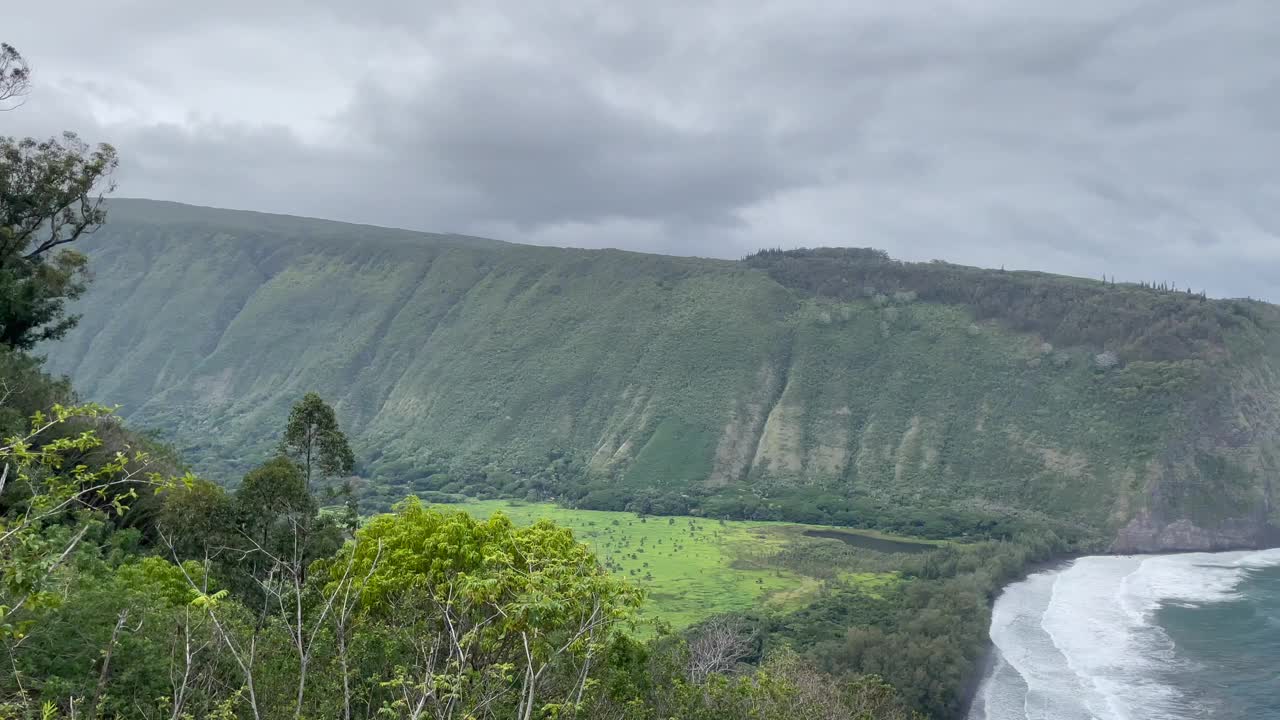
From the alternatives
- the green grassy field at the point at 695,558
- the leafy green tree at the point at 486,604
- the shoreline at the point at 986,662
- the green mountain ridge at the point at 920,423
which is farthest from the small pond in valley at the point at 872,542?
the leafy green tree at the point at 486,604

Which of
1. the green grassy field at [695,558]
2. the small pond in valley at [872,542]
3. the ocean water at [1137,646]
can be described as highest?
the ocean water at [1137,646]

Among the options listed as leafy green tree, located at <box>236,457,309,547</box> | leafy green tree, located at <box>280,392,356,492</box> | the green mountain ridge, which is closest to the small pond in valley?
the green mountain ridge

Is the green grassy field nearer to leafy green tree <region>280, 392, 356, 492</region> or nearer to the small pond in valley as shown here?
the small pond in valley

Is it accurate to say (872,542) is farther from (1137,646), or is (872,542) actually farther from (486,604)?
(486,604)

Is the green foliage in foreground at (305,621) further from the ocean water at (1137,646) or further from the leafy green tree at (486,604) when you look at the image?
the ocean water at (1137,646)

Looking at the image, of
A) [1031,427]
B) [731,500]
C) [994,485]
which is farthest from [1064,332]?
[731,500]

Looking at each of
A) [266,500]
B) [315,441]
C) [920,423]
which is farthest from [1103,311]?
[266,500]

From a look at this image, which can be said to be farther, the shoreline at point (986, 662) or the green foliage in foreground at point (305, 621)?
the shoreline at point (986, 662)
